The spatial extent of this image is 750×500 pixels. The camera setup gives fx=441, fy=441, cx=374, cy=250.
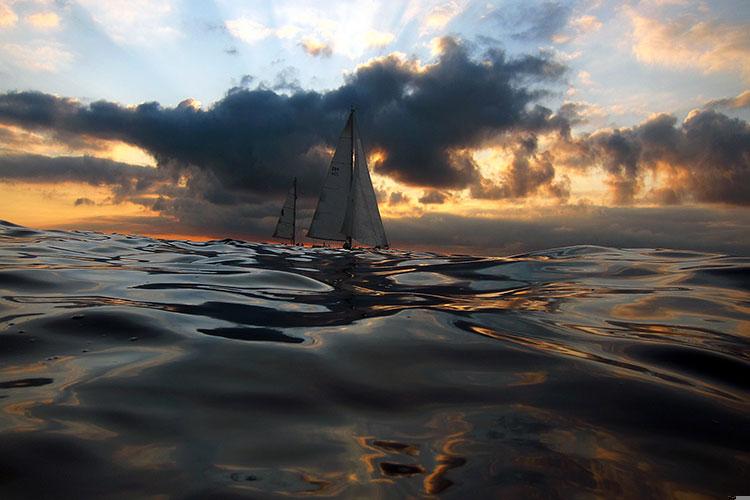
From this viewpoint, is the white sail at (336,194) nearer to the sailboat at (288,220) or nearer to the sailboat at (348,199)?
the sailboat at (348,199)

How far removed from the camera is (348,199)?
109 feet

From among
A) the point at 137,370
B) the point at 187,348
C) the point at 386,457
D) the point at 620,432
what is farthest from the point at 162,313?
the point at 620,432

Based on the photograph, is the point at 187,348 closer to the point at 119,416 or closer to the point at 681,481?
the point at 119,416

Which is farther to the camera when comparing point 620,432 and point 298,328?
point 298,328

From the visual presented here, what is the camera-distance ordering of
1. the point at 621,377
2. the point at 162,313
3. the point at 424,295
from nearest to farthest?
1. the point at 621,377
2. the point at 162,313
3. the point at 424,295

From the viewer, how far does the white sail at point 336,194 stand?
107 ft

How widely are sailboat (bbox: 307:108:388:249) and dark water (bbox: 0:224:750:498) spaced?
28.3 meters

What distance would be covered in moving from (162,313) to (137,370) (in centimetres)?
167

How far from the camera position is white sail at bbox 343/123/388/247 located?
32.8 metres

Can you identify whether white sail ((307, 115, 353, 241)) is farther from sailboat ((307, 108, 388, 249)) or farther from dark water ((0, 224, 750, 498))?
dark water ((0, 224, 750, 498))

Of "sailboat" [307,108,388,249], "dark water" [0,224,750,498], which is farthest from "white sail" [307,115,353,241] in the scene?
"dark water" [0,224,750,498]

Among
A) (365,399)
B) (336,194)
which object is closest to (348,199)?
(336,194)

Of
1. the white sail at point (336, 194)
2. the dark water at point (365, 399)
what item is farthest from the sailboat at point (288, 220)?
the dark water at point (365, 399)

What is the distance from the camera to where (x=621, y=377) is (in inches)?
107
